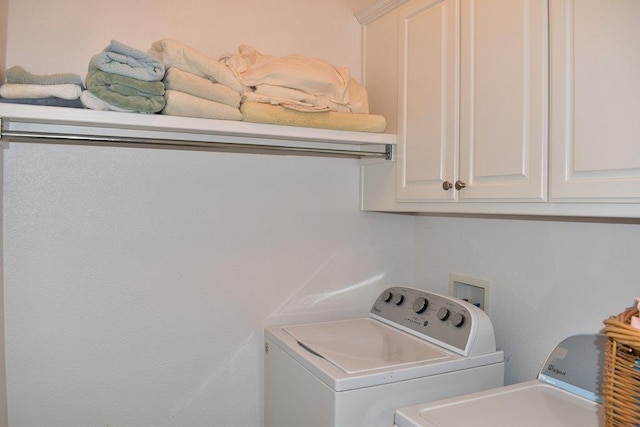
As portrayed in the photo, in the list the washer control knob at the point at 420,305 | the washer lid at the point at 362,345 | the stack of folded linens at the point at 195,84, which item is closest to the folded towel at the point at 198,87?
the stack of folded linens at the point at 195,84

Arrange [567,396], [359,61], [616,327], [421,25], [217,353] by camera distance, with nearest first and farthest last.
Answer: [616,327] → [567,396] → [421,25] → [217,353] → [359,61]

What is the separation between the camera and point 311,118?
1.61 meters

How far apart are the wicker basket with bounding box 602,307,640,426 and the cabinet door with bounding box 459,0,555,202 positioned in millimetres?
392

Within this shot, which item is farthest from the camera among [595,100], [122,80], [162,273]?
[162,273]

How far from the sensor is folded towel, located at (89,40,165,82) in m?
1.32

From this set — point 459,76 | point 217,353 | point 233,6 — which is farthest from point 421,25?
point 217,353

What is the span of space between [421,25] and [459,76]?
292mm

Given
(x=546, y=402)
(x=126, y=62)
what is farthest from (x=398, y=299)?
(x=126, y=62)

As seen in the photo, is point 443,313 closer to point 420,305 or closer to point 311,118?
point 420,305

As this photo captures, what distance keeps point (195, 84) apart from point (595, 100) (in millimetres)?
1070

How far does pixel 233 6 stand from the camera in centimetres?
183

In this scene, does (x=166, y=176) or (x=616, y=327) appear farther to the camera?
(x=166, y=176)

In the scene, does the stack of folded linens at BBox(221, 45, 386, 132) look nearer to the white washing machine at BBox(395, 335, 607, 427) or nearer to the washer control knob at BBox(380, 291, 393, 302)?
the washer control knob at BBox(380, 291, 393, 302)

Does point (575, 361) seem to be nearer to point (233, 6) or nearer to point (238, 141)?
point (238, 141)
